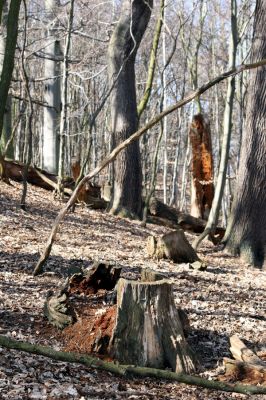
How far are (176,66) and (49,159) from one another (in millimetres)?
14019

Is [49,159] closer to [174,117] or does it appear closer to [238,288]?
[238,288]

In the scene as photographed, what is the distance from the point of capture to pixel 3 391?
337 cm

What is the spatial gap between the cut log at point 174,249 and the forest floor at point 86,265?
0.60 feet

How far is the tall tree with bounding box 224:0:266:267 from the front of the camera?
8992 millimetres

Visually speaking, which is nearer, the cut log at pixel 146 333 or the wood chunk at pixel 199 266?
the cut log at pixel 146 333

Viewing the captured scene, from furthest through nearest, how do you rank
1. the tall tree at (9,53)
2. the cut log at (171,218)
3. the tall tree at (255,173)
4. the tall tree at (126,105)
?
the cut log at (171,218) → the tall tree at (126,105) → the tall tree at (255,173) → the tall tree at (9,53)

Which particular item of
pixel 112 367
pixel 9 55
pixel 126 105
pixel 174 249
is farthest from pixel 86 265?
pixel 126 105

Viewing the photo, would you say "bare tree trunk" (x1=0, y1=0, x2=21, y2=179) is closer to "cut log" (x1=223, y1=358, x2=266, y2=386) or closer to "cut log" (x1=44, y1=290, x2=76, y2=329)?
"cut log" (x1=44, y1=290, x2=76, y2=329)

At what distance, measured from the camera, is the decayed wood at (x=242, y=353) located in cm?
438

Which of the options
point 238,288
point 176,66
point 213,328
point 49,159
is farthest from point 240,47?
point 213,328

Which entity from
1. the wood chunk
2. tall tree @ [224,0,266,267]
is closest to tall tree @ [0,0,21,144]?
the wood chunk

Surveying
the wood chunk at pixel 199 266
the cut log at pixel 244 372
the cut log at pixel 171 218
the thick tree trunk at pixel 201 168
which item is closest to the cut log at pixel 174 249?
the wood chunk at pixel 199 266

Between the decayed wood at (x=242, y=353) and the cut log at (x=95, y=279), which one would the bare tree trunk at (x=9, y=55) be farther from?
the decayed wood at (x=242, y=353)

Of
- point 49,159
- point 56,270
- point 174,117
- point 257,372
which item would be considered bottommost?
point 257,372
